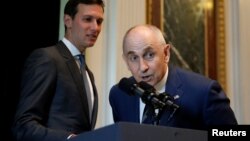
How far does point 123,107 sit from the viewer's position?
2.92 metres

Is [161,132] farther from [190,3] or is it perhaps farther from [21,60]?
[190,3]

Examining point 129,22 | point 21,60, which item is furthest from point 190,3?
point 21,60

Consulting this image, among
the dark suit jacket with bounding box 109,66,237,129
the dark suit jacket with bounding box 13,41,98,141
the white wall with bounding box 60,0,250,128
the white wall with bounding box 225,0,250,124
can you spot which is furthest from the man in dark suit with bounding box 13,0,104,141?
the white wall with bounding box 225,0,250,124

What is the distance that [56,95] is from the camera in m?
2.81

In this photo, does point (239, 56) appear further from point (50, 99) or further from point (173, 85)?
point (50, 99)

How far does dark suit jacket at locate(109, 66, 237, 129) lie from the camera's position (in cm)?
263

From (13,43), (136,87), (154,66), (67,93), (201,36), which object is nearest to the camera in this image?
(136,87)

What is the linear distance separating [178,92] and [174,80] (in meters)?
0.08

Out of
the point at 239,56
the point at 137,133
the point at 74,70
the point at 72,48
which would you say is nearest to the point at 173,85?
the point at 74,70

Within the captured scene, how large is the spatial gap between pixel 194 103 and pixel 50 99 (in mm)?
781

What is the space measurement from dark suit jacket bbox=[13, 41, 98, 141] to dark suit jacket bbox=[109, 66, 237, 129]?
0.95ft

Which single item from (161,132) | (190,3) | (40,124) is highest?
(190,3)

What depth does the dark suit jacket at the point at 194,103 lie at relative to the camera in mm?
2627

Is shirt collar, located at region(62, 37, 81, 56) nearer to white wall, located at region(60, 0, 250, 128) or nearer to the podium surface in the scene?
white wall, located at region(60, 0, 250, 128)
